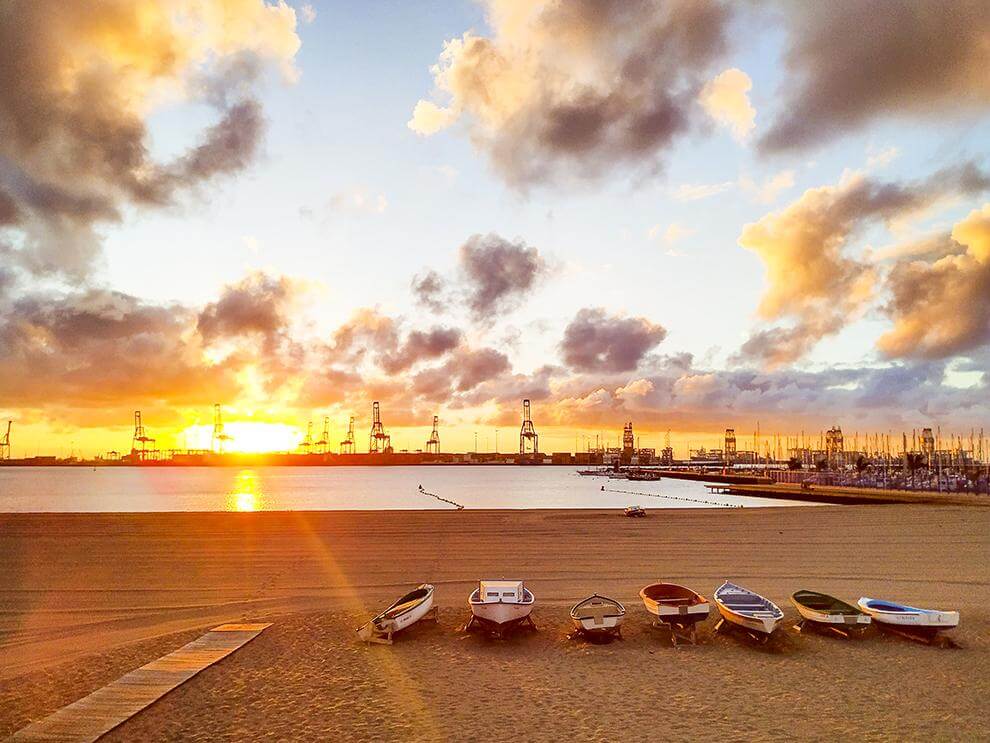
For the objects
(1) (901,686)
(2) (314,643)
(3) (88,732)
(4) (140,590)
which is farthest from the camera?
(4) (140,590)

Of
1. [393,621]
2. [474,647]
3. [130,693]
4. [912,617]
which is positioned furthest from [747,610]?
[130,693]

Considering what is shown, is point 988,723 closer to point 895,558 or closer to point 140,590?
point 895,558

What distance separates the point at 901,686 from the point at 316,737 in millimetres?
10119

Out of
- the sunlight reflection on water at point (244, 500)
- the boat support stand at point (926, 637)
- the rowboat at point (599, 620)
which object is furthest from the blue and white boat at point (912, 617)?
the sunlight reflection on water at point (244, 500)

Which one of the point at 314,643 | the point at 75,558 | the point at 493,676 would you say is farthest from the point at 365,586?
the point at 75,558

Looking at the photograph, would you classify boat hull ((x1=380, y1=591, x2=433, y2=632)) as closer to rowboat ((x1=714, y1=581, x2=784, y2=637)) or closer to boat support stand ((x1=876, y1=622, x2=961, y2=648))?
rowboat ((x1=714, y1=581, x2=784, y2=637))

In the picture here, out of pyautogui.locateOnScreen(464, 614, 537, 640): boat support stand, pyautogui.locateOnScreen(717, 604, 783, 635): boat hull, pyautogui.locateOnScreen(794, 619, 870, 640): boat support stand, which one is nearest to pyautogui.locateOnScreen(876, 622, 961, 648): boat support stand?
pyautogui.locateOnScreen(794, 619, 870, 640): boat support stand

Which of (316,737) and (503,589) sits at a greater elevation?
(503,589)

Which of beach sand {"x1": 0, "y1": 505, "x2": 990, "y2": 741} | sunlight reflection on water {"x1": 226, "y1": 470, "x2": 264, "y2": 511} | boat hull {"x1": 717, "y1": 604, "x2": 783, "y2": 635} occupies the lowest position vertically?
sunlight reflection on water {"x1": 226, "y1": 470, "x2": 264, "y2": 511}

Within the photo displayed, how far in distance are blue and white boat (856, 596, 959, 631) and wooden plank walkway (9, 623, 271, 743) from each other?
13728 millimetres

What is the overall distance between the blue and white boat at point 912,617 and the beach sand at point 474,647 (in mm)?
577

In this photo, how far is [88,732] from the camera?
1034cm

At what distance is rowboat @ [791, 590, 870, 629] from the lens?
1583 cm

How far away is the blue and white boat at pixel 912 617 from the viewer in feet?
50.6
